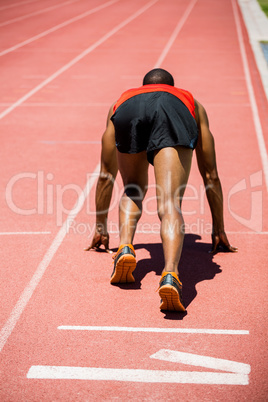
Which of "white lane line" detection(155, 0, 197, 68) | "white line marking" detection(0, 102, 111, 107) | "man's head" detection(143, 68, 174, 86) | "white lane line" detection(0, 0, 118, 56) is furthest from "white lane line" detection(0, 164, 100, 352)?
"white lane line" detection(0, 0, 118, 56)

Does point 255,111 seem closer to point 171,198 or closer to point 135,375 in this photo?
point 171,198

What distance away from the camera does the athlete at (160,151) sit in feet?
17.0

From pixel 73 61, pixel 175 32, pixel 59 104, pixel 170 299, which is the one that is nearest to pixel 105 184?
pixel 170 299

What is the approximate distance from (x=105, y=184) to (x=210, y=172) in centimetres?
96

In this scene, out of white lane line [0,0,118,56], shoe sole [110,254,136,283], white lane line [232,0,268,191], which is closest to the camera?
shoe sole [110,254,136,283]

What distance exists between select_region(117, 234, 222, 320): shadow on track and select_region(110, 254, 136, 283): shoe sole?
75 millimetres

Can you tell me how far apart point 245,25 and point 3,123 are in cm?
1759

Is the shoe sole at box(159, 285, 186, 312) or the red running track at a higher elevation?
the shoe sole at box(159, 285, 186, 312)

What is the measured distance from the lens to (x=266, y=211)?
772 centimetres

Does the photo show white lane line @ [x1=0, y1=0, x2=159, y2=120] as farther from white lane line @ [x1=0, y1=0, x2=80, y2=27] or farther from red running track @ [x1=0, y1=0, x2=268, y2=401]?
white lane line @ [x1=0, y1=0, x2=80, y2=27]

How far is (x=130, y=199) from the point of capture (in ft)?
19.0

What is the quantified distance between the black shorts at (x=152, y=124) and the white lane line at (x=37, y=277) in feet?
4.42

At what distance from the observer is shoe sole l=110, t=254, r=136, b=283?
5242 mm

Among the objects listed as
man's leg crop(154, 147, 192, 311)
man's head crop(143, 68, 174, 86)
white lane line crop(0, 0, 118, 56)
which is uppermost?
man's head crop(143, 68, 174, 86)
